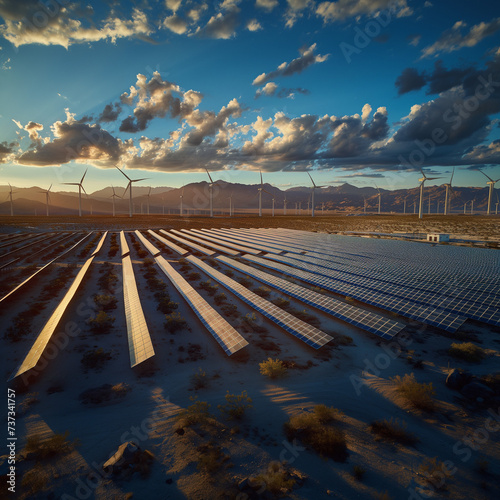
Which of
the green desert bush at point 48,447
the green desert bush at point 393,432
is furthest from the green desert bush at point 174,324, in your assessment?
the green desert bush at point 393,432

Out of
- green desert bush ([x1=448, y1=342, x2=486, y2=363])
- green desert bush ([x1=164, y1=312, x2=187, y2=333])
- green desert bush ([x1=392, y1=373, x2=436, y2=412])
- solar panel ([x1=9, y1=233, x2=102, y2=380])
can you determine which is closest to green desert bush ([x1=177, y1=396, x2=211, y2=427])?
green desert bush ([x1=164, y1=312, x2=187, y2=333])

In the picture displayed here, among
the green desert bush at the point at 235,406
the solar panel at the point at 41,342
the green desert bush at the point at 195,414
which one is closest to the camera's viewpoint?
the green desert bush at the point at 195,414

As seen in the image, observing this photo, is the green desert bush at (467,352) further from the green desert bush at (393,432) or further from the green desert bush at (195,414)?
the green desert bush at (195,414)

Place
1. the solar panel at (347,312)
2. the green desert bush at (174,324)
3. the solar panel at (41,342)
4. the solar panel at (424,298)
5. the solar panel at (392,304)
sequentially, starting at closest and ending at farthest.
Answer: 1. the solar panel at (41,342)
2. the solar panel at (347,312)
3. the solar panel at (392,304)
4. the green desert bush at (174,324)
5. the solar panel at (424,298)

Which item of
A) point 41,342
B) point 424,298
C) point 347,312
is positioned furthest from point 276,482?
point 424,298

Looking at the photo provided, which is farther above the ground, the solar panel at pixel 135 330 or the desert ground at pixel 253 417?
the solar panel at pixel 135 330

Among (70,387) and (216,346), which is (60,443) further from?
(216,346)

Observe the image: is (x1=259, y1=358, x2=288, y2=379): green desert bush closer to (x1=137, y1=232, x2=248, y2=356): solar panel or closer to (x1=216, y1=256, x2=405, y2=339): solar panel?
(x1=137, y1=232, x2=248, y2=356): solar panel
